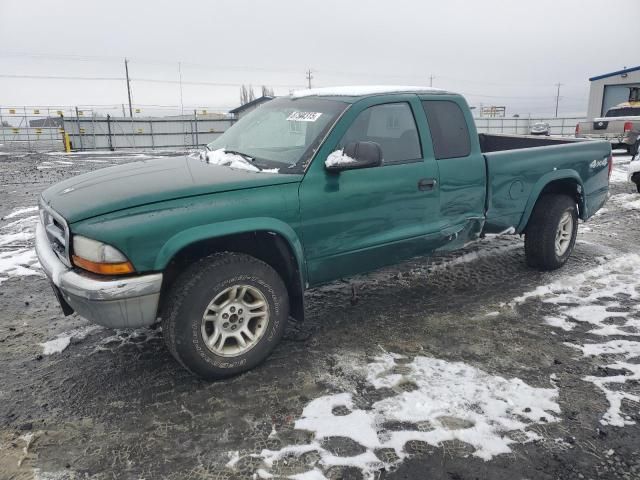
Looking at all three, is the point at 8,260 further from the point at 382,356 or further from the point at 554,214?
the point at 554,214

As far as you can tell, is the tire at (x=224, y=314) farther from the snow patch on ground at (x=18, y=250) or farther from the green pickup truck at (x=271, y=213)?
the snow patch on ground at (x=18, y=250)

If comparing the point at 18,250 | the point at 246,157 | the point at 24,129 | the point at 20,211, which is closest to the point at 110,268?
the point at 246,157

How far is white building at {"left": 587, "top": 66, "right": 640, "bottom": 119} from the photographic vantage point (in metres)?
27.5

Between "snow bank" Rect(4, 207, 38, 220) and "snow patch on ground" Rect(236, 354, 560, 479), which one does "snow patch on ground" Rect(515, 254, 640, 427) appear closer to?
"snow patch on ground" Rect(236, 354, 560, 479)

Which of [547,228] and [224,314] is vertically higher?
[547,228]

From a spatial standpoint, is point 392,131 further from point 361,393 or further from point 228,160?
point 361,393

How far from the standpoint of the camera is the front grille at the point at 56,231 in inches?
113

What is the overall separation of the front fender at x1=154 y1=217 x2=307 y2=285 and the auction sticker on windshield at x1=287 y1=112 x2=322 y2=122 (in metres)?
1.02

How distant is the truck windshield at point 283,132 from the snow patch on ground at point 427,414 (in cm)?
162

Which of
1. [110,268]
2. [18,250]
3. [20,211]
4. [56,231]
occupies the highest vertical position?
[56,231]

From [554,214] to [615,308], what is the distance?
1160 mm

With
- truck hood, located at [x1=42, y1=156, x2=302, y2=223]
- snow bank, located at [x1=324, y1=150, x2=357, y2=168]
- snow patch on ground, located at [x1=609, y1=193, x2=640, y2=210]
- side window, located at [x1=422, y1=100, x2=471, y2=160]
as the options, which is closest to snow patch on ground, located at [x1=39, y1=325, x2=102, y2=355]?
truck hood, located at [x1=42, y1=156, x2=302, y2=223]

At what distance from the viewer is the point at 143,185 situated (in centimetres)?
310

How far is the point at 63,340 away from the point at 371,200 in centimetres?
267
